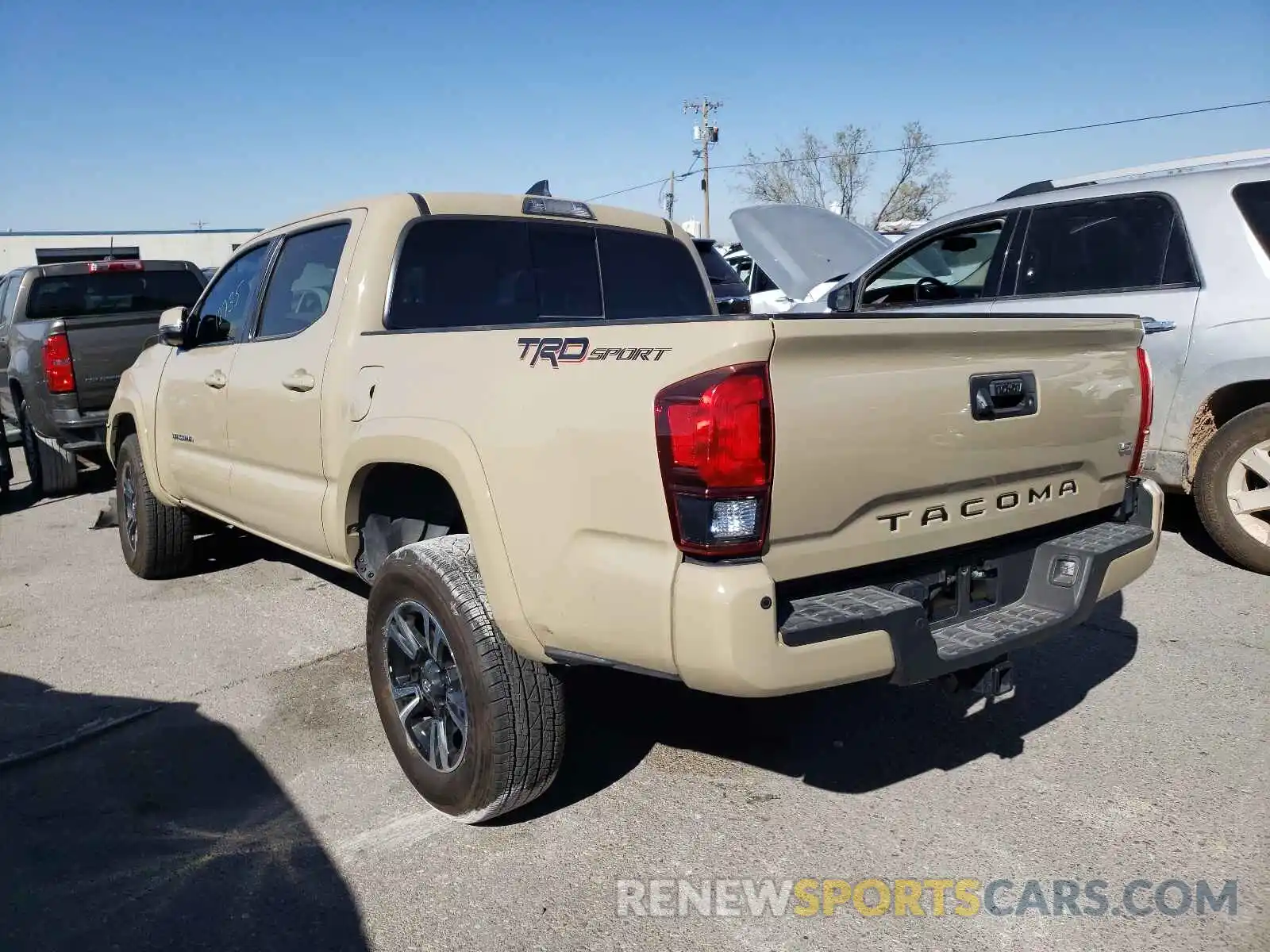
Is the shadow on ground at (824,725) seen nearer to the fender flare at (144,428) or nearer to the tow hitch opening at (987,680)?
the tow hitch opening at (987,680)

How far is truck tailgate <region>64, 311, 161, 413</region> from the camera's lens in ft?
24.8

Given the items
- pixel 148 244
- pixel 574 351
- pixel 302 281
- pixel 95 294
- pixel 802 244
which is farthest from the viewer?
pixel 148 244

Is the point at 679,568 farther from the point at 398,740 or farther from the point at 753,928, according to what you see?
the point at 398,740

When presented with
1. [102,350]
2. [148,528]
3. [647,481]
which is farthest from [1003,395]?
[102,350]

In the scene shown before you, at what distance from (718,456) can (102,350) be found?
710cm

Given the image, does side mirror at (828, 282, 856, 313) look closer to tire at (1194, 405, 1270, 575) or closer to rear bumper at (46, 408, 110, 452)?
tire at (1194, 405, 1270, 575)

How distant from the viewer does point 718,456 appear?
2158 mm

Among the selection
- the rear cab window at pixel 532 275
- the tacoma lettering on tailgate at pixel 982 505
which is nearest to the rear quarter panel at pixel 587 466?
the tacoma lettering on tailgate at pixel 982 505

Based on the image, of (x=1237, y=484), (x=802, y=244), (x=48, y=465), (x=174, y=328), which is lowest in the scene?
(x=48, y=465)

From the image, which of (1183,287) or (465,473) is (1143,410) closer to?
(465,473)

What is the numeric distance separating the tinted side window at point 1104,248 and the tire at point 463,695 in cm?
409

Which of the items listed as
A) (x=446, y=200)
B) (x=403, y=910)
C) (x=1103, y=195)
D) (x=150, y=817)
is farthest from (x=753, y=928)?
(x=1103, y=195)

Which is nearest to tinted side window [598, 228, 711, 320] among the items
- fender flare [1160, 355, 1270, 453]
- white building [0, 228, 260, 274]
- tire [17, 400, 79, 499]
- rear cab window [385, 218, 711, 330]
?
rear cab window [385, 218, 711, 330]

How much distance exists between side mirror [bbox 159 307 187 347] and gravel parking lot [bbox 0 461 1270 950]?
4.85 ft
